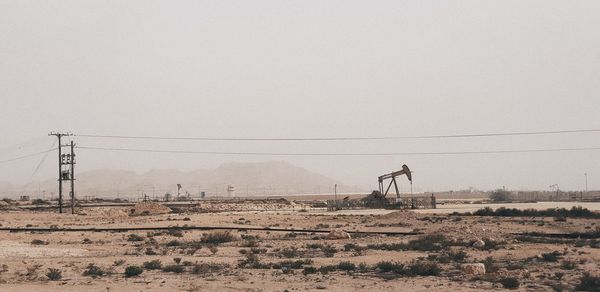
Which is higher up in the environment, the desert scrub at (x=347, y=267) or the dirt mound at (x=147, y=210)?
the dirt mound at (x=147, y=210)

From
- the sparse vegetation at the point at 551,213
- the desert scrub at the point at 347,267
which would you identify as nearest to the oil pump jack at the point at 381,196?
the sparse vegetation at the point at 551,213

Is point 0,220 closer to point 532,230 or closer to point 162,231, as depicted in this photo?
point 162,231

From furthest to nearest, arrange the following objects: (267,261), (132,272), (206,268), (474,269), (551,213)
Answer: (551,213)
(267,261)
(206,268)
(132,272)
(474,269)

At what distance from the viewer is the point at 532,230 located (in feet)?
131

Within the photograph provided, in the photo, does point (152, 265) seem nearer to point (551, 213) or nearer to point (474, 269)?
point (474, 269)

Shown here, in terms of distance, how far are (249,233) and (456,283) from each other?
76.1ft

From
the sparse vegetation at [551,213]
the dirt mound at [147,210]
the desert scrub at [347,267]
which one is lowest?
the sparse vegetation at [551,213]

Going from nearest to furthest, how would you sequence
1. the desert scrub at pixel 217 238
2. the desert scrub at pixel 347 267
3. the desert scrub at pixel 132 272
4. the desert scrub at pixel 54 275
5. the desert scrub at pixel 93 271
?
1. the desert scrub at pixel 54 275
2. the desert scrub at pixel 132 272
3. the desert scrub at pixel 93 271
4. the desert scrub at pixel 347 267
5. the desert scrub at pixel 217 238

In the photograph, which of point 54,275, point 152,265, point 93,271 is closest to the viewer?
point 54,275

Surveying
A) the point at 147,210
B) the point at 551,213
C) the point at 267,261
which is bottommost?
the point at 551,213

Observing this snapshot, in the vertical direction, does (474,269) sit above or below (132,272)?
below

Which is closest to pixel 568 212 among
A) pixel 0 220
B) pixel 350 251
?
pixel 350 251

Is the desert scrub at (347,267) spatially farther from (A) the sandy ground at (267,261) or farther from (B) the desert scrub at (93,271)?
(B) the desert scrub at (93,271)

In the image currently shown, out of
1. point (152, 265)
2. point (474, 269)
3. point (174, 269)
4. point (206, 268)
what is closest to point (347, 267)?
point (474, 269)
